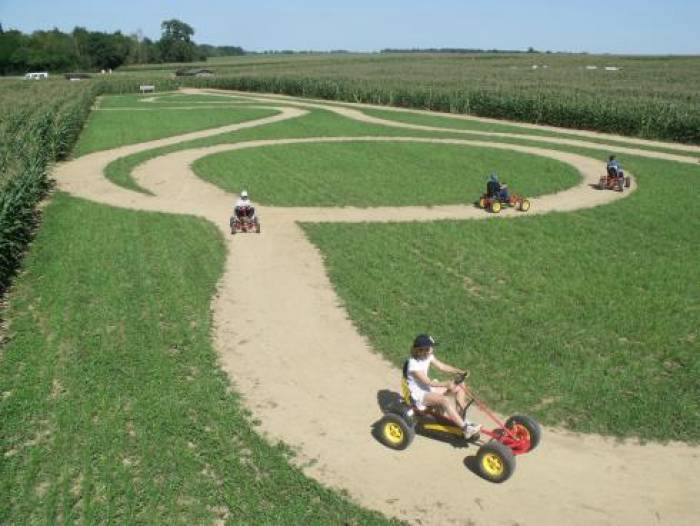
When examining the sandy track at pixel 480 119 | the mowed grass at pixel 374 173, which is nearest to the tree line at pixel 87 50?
the sandy track at pixel 480 119

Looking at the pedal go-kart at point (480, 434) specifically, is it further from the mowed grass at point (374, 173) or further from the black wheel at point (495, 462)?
the mowed grass at point (374, 173)

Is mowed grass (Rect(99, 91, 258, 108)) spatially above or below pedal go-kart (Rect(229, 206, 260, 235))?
above

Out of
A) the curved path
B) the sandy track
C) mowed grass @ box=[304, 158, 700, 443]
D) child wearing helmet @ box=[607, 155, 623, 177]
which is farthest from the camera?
the sandy track

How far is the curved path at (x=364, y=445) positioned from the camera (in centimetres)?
768

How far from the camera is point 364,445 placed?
29.0 feet

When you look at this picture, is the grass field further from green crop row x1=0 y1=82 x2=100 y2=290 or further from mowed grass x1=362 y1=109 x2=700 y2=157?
mowed grass x1=362 y1=109 x2=700 y2=157

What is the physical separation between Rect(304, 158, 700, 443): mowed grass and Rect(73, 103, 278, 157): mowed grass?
2307cm

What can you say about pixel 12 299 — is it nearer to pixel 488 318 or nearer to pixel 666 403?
pixel 488 318

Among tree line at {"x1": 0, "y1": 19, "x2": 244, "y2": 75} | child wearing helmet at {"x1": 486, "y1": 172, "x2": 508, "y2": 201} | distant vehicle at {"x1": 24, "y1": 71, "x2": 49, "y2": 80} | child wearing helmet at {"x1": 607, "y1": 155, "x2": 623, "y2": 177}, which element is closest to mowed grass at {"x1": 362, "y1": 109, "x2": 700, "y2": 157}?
child wearing helmet at {"x1": 607, "y1": 155, "x2": 623, "y2": 177}

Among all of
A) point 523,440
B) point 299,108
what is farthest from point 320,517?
point 299,108

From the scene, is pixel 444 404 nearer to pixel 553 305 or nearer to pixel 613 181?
pixel 553 305

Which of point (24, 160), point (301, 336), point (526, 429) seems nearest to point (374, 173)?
point (24, 160)

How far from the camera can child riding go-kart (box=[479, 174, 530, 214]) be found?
20969mm

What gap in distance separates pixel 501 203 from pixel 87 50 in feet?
495
